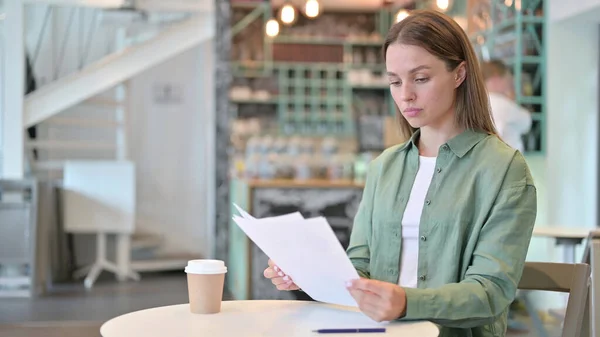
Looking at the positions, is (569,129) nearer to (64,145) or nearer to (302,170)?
(302,170)

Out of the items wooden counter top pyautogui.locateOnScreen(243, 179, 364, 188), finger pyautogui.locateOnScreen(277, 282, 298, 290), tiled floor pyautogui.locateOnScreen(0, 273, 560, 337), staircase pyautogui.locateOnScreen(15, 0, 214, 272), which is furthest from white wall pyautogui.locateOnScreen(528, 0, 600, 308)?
finger pyautogui.locateOnScreen(277, 282, 298, 290)

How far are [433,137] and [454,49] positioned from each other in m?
0.21

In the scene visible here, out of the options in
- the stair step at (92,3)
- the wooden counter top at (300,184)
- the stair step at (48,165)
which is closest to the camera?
the wooden counter top at (300,184)

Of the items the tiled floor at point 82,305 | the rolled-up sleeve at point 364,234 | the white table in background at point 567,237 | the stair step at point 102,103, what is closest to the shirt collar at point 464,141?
the rolled-up sleeve at point 364,234

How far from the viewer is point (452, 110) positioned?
6.01ft

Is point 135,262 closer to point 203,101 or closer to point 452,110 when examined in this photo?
point 203,101

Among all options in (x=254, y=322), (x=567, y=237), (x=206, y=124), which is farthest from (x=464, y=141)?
(x=206, y=124)

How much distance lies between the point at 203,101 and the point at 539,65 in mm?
4434

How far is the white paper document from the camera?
4.84 ft

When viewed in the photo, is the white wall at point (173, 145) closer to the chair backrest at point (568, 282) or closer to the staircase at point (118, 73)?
the staircase at point (118, 73)

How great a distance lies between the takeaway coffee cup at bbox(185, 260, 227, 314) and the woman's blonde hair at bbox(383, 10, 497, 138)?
0.64 meters

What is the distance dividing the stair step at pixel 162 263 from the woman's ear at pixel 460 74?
7.18 m

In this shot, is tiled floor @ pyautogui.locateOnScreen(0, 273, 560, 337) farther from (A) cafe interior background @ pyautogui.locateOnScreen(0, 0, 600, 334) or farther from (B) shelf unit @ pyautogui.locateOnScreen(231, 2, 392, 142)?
(B) shelf unit @ pyautogui.locateOnScreen(231, 2, 392, 142)

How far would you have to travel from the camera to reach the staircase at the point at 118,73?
7984mm
